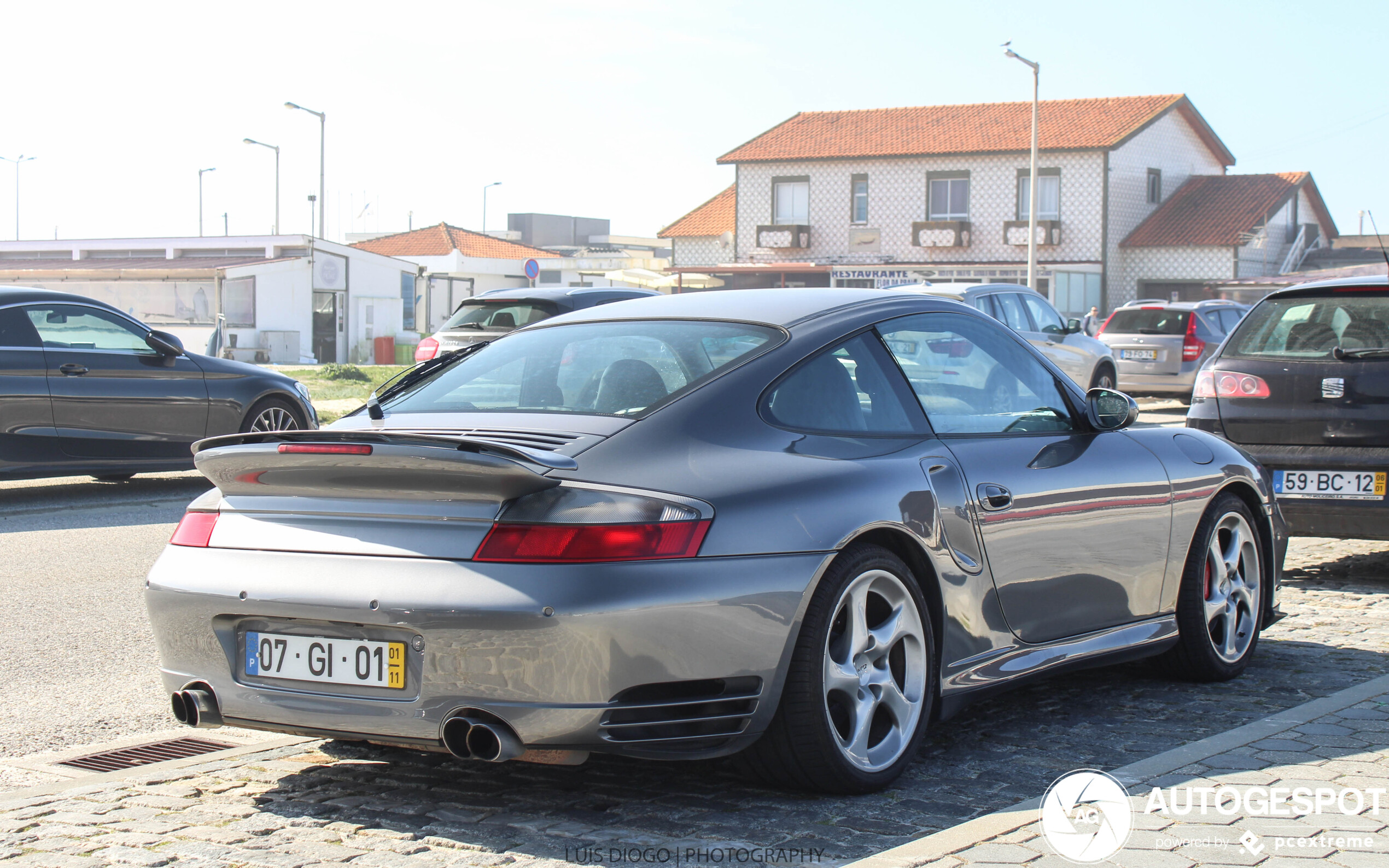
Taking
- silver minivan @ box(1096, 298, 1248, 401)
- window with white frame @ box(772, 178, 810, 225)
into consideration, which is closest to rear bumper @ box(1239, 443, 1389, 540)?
silver minivan @ box(1096, 298, 1248, 401)

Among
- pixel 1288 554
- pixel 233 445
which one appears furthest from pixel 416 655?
pixel 1288 554

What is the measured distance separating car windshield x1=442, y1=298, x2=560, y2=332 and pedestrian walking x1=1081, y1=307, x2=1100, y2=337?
20236 mm

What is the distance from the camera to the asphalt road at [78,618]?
5.34 m

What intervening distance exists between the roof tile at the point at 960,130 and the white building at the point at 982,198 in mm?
62

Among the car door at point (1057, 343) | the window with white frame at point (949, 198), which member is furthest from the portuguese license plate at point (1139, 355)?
the window with white frame at point (949, 198)

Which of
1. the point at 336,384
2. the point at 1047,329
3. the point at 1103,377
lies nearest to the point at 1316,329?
the point at 1047,329

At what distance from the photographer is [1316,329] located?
8.10m

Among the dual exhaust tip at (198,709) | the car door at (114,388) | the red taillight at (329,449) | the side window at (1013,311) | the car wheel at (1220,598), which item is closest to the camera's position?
the red taillight at (329,449)

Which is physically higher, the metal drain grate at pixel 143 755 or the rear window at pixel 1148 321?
the rear window at pixel 1148 321

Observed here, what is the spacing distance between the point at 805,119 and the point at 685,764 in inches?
2147

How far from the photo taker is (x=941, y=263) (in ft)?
173

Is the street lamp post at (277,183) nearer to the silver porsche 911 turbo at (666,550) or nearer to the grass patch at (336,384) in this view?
the grass patch at (336,384)

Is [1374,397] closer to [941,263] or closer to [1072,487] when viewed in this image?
[1072,487]

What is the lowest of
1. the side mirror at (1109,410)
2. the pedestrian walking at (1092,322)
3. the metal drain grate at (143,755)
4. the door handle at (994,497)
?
the metal drain grate at (143,755)
